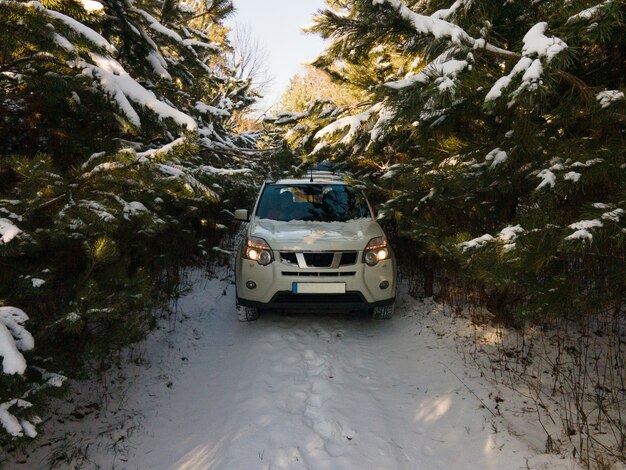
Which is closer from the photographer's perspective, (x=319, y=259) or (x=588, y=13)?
(x=588, y=13)

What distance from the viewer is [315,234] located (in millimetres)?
4949

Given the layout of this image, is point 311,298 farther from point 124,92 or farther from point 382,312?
point 124,92

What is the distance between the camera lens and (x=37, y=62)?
2736 mm

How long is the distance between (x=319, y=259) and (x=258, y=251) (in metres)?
0.77

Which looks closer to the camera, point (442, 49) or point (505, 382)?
point (442, 49)

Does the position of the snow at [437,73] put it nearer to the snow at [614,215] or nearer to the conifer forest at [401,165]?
the conifer forest at [401,165]

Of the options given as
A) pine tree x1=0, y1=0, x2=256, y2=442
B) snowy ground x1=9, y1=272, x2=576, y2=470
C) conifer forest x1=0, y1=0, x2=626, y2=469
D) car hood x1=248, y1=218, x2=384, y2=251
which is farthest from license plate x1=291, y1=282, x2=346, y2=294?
pine tree x1=0, y1=0, x2=256, y2=442

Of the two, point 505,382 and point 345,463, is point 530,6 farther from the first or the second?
point 345,463

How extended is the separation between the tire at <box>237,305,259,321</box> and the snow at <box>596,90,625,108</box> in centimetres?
415

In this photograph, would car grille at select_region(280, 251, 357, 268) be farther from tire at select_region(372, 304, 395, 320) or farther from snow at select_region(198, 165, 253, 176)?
snow at select_region(198, 165, 253, 176)

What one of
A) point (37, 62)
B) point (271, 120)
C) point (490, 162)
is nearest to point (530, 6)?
point (490, 162)

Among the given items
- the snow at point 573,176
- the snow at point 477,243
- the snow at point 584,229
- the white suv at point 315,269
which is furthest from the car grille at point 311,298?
the snow at point 584,229

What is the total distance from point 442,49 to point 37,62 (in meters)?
2.81

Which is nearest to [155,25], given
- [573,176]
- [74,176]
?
[74,176]
